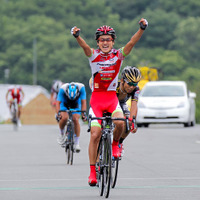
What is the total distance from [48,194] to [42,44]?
11039cm

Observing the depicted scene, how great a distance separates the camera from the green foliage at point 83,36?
119 meters

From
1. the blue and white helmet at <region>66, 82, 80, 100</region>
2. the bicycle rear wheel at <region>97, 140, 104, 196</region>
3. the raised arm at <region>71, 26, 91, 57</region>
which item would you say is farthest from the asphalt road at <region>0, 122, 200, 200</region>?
the raised arm at <region>71, 26, 91, 57</region>

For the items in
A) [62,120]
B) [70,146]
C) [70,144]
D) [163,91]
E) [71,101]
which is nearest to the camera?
[70,146]

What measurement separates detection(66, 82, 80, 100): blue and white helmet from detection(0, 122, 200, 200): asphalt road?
1.19m

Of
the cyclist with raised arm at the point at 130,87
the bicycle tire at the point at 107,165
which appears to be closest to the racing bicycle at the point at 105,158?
the bicycle tire at the point at 107,165

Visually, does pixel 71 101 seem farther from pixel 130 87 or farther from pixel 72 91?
pixel 130 87

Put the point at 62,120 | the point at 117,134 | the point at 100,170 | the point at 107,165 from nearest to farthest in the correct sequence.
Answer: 1. the point at 107,165
2. the point at 100,170
3. the point at 117,134
4. the point at 62,120

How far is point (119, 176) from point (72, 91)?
13.9 feet

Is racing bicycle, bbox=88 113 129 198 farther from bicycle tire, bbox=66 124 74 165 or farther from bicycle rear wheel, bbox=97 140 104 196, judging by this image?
bicycle tire, bbox=66 124 74 165

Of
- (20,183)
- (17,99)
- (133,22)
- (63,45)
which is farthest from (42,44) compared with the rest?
(20,183)

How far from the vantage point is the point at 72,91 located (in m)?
16.8

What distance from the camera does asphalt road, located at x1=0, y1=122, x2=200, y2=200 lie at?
10.5 meters

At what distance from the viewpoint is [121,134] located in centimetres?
1127

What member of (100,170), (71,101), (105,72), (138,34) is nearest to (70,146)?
(71,101)
